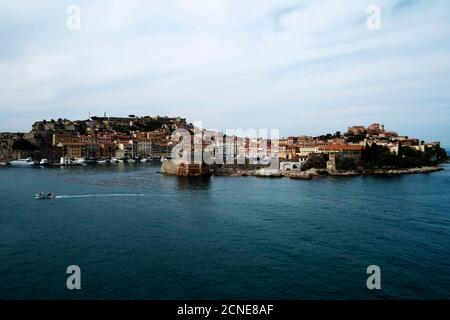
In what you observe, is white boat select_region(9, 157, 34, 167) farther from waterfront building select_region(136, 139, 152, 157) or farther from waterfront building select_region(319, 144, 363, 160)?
waterfront building select_region(319, 144, 363, 160)

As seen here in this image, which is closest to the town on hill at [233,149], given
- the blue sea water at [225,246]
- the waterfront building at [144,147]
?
the waterfront building at [144,147]

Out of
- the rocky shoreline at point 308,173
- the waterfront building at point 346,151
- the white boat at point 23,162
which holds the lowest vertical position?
the rocky shoreline at point 308,173

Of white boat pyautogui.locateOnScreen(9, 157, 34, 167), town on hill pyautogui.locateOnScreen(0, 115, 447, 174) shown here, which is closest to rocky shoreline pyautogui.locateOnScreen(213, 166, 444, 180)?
town on hill pyautogui.locateOnScreen(0, 115, 447, 174)

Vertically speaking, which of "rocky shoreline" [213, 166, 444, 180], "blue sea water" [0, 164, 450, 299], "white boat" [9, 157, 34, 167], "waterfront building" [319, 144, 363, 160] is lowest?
"blue sea water" [0, 164, 450, 299]

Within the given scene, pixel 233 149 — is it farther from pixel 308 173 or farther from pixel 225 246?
pixel 225 246

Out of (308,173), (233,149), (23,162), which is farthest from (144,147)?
(308,173)

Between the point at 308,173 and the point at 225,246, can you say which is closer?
the point at 225,246

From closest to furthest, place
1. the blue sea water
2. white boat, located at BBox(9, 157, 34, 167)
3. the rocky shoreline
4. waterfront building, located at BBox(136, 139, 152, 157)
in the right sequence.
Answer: the blue sea water → the rocky shoreline → white boat, located at BBox(9, 157, 34, 167) → waterfront building, located at BBox(136, 139, 152, 157)

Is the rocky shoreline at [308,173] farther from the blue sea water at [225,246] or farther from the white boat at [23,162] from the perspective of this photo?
the white boat at [23,162]
